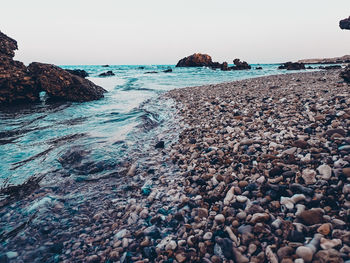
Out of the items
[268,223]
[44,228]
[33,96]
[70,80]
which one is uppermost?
[70,80]

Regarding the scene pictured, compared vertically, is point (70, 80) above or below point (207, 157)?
above

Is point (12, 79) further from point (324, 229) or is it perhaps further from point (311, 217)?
point (324, 229)

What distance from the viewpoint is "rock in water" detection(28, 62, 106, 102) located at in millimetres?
14531

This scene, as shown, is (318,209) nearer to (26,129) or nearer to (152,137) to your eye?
(152,137)

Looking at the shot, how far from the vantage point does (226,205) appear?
302 centimetres

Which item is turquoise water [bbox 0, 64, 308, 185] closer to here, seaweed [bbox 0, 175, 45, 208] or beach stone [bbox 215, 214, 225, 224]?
seaweed [bbox 0, 175, 45, 208]

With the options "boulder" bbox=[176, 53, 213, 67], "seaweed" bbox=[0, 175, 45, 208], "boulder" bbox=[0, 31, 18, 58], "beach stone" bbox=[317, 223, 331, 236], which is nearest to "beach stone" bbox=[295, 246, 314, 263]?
"beach stone" bbox=[317, 223, 331, 236]

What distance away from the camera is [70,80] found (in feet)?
51.0

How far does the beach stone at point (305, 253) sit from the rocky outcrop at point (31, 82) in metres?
16.2

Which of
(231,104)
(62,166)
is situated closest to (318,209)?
(62,166)

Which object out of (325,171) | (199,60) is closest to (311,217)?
(325,171)

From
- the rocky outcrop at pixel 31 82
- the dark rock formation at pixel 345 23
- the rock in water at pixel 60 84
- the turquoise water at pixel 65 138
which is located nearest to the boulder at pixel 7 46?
the rocky outcrop at pixel 31 82

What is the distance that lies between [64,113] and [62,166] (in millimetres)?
7642

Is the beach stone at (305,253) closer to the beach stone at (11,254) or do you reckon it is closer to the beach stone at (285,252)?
the beach stone at (285,252)
